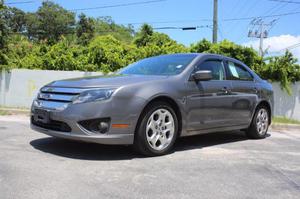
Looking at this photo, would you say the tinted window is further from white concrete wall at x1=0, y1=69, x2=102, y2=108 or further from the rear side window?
white concrete wall at x1=0, y1=69, x2=102, y2=108

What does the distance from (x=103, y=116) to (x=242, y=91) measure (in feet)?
10.1

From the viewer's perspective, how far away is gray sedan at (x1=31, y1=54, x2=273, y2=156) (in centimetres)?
517

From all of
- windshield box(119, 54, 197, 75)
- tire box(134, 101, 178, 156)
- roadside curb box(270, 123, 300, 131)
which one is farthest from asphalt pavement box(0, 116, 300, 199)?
roadside curb box(270, 123, 300, 131)

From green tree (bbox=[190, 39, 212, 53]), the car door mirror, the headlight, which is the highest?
green tree (bbox=[190, 39, 212, 53])

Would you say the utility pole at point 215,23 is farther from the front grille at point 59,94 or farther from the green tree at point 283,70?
the front grille at point 59,94

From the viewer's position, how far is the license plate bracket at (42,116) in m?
5.39

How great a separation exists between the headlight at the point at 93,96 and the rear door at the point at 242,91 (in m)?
2.63

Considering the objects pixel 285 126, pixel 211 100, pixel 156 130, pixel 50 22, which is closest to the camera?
pixel 156 130

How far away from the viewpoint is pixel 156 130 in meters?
5.64

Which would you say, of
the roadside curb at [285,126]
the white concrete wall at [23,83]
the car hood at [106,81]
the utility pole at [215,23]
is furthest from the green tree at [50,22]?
the car hood at [106,81]

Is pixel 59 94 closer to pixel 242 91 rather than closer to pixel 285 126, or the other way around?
pixel 242 91

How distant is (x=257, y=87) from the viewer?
7.66 meters

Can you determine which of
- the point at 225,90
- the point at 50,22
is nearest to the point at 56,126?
the point at 225,90

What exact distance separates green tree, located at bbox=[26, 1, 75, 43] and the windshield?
59.7 metres
